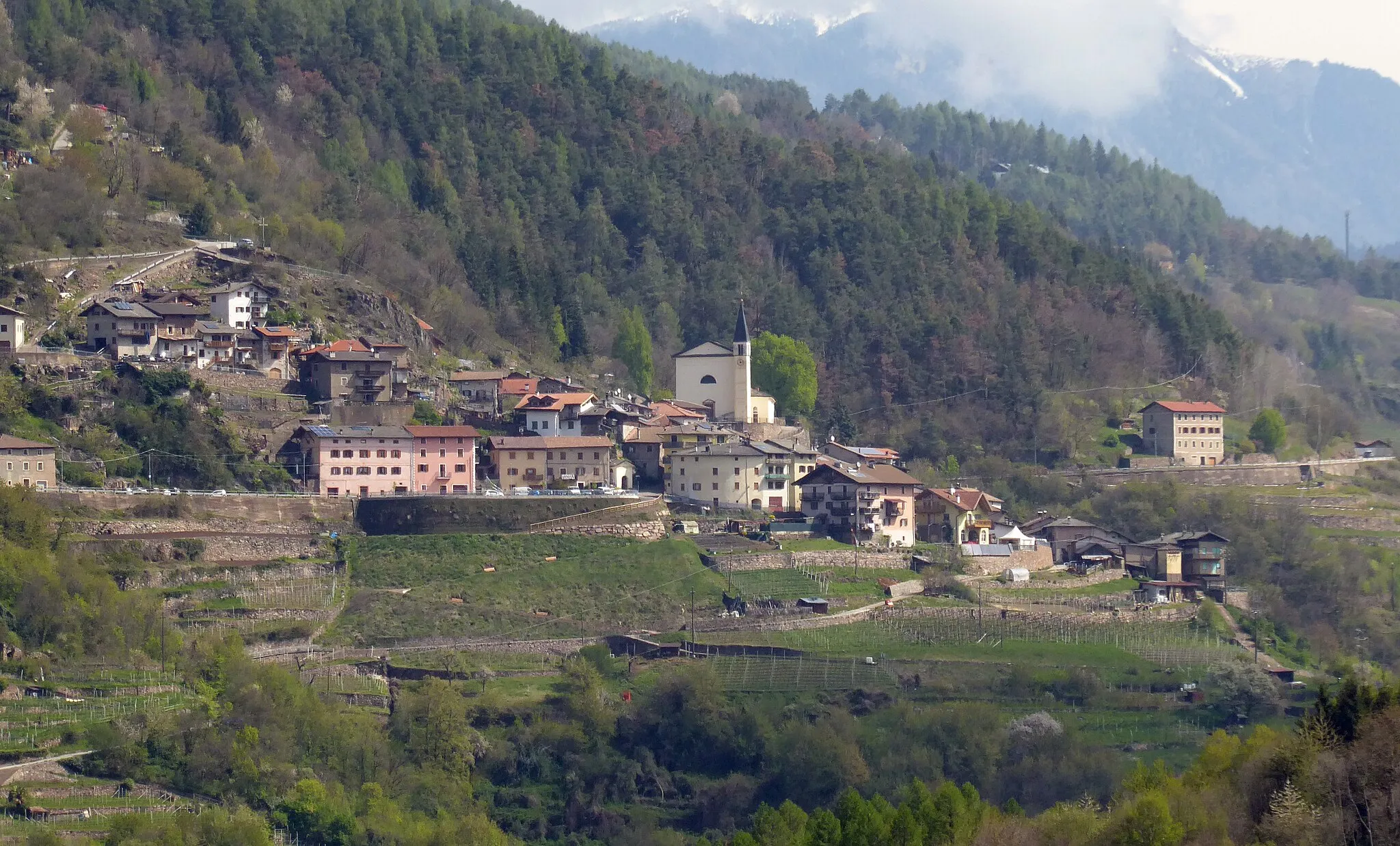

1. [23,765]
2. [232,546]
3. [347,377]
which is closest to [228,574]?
[232,546]

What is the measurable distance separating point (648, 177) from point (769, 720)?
192ft

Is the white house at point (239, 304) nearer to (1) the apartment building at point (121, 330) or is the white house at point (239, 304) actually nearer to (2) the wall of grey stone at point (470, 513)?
(1) the apartment building at point (121, 330)

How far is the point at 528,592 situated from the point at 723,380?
26216 millimetres

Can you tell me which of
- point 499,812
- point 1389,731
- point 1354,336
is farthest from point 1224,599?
point 1354,336

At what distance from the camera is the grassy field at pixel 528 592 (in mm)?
77875

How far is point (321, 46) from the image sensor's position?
124 m

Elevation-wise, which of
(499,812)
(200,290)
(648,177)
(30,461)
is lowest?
(499,812)

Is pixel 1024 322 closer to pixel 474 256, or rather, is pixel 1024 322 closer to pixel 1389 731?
pixel 474 256

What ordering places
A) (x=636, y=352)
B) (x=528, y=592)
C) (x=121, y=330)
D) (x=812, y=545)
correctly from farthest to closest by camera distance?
(x=636, y=352) → (x=812, y=545) → (x=121, y=330) → (x=528, y=592)

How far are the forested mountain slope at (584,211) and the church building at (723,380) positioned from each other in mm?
6925

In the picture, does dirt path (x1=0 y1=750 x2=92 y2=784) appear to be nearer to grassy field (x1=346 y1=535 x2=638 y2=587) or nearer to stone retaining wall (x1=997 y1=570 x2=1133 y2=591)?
grassy field (x1=346 y1=535 x2=638 y2=587)

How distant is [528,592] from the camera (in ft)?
266

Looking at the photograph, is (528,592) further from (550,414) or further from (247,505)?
(550,414)

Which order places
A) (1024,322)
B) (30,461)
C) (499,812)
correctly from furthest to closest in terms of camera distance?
(1024,322) → (30,461) → (499,812)
